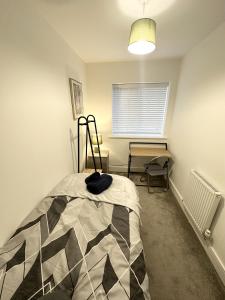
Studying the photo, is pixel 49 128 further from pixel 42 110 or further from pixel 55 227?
pixel 55 227

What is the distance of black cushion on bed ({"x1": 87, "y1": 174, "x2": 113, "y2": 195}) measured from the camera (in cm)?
161

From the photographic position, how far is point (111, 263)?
933 mm

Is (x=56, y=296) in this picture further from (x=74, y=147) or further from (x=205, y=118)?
(x=205, y=118)

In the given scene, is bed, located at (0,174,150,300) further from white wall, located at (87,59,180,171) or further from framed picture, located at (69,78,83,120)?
white wall, located at (87,59,180,171)

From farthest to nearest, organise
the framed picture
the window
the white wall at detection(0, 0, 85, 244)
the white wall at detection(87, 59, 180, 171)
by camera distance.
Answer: the window < the white wall at detection(87, 59, 180, 171) < the framed picture < the white wall at detection(0, 0, 85, 244)

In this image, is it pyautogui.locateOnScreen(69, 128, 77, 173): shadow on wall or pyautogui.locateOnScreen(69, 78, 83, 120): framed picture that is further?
pyautogui.locateOnScreen(69, 128, 77, 173): shadow on wall

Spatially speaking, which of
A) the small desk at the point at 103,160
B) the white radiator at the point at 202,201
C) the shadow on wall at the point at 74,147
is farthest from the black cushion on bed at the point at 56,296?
the small desk at the point at 103,160

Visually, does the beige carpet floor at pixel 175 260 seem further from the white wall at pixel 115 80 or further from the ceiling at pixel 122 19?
the ceiling at pixel 122 19

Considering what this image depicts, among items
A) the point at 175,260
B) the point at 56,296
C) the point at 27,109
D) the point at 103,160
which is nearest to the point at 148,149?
the point at 103,160

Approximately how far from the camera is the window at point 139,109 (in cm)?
296

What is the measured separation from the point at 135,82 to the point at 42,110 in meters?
2.02

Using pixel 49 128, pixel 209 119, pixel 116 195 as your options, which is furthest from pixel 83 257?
pixel 209 119

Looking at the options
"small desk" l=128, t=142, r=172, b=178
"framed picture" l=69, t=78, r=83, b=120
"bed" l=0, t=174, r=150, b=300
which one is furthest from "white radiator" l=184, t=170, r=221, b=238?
"framed picture" l=69, t=78, r=83, b=120

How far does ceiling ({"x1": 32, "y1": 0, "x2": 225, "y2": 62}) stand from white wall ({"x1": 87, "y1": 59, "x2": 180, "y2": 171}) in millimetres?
555
